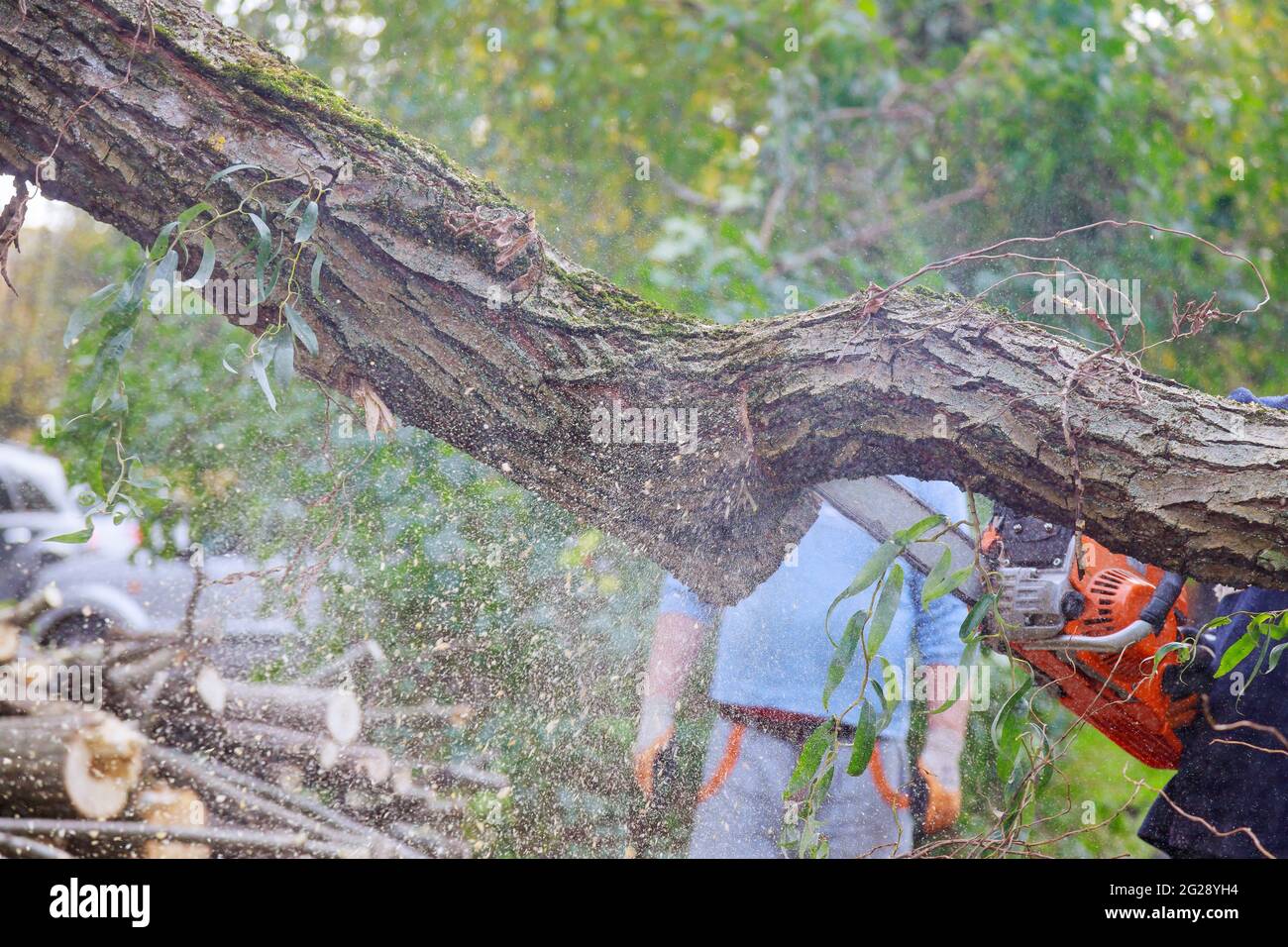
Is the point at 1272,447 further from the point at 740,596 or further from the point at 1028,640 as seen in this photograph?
the point at 740,596

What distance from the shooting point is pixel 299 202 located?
1909 millimetres

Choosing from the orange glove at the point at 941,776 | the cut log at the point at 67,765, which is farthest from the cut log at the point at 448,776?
the orange glove at the point at 941,776

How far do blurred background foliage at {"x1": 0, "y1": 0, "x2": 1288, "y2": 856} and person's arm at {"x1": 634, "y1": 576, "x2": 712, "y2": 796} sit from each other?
0.50 m

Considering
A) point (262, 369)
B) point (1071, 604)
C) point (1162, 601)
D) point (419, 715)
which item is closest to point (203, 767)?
point (419, 715)

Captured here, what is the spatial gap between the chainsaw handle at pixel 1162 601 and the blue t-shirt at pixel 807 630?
74 centimetres

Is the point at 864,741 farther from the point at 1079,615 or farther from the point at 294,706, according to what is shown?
the point at 294,706

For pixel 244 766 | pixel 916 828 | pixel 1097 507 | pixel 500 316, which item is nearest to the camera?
pixel 1097 507

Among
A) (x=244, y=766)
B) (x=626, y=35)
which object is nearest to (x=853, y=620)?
(x=244, y=766)

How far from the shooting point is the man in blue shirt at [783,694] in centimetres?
281

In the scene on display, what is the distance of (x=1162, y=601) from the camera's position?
206cm

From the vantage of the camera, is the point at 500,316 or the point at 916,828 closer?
the point at 500,316

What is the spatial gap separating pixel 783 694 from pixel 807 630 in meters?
0.20

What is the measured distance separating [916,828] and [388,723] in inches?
78.0
